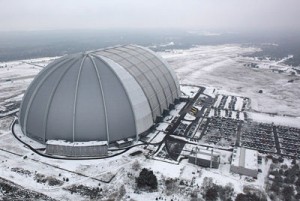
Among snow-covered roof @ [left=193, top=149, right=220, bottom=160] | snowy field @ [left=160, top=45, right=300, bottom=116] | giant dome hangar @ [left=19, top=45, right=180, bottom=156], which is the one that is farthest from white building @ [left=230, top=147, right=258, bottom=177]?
snowy field @ [left=160, top=45, right=300, bottom=116]

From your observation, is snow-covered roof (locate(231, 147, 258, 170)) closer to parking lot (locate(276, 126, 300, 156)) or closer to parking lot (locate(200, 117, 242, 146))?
parking lot (locate(200, 117, 242, 146))

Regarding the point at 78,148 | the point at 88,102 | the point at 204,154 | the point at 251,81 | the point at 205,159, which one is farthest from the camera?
the point at 251,81

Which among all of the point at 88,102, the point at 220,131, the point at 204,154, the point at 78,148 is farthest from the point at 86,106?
the point at 220,131

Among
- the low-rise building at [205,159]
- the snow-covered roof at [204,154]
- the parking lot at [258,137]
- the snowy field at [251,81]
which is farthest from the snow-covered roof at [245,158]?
the snowy field at [251,81]

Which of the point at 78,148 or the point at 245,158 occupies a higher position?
the point at 78,148

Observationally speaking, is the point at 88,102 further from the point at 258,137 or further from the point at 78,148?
the point at 258,137
